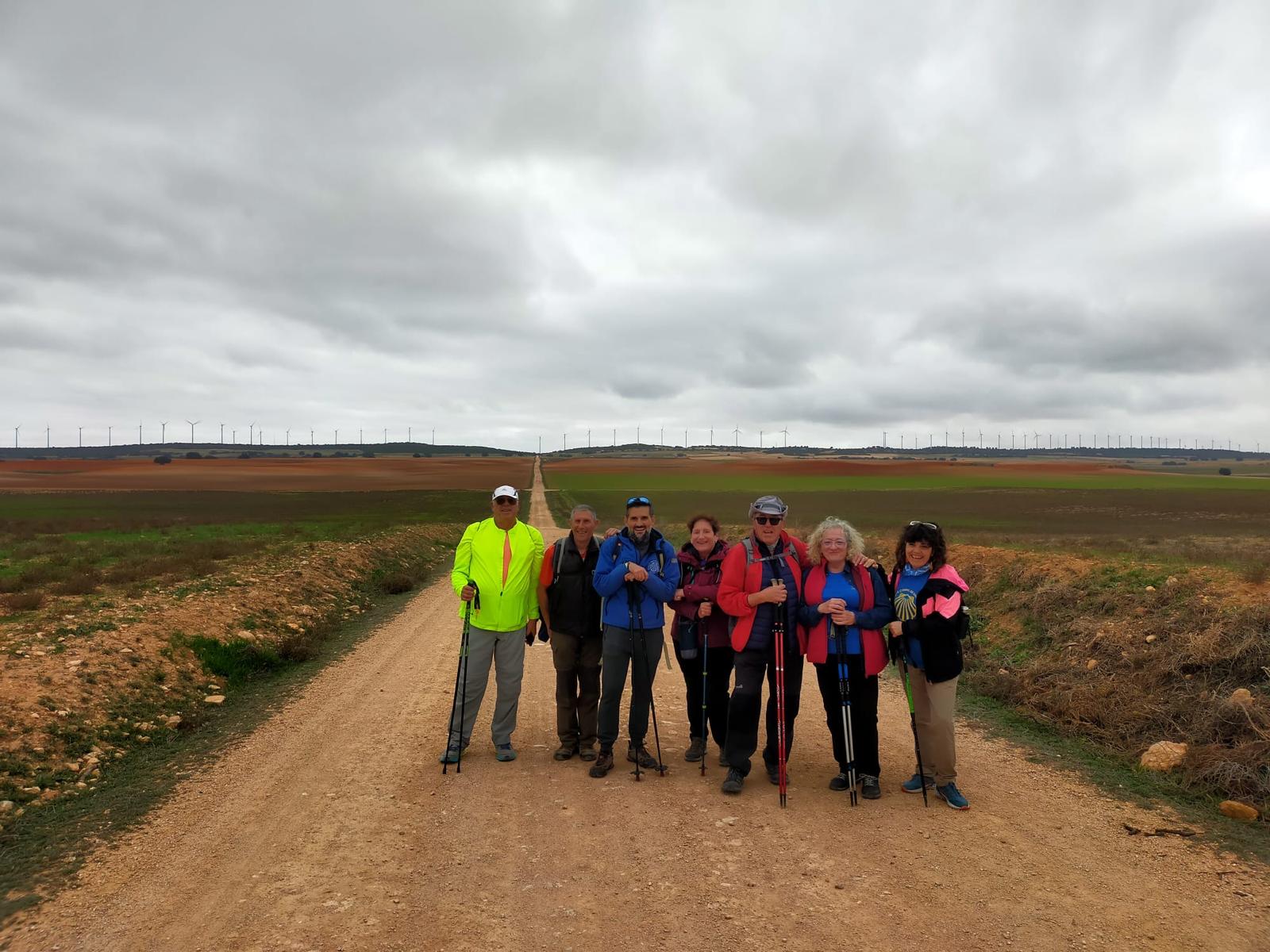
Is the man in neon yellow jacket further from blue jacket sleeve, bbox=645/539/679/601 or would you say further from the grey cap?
the grey cap

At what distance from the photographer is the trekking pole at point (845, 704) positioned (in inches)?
232

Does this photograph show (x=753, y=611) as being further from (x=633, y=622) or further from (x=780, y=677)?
(x=633, y=622)

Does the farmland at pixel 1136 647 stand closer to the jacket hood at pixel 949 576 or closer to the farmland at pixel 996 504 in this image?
the farmland at pixel 996 504

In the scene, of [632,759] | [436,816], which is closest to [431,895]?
[436,816]

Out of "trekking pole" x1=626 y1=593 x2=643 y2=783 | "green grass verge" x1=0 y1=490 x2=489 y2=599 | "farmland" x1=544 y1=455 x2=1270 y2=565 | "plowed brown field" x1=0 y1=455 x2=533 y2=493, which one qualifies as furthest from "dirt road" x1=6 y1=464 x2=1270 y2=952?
"plowed brown field" x1=0 y1=455 x2=533 y2=493

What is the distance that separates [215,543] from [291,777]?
20.2m

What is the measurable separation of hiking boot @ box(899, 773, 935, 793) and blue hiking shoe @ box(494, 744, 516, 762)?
347 centimetres

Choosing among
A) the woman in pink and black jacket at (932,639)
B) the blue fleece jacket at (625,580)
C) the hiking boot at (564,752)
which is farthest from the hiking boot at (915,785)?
the hiking boot at (564,752)

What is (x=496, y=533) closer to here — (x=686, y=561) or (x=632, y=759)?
(x=686, y=561)

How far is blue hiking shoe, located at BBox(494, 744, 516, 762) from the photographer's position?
6801 millimetres

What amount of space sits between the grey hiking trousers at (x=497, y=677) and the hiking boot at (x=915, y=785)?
3486 millimetres

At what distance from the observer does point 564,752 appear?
22.5 ft

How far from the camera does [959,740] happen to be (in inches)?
298

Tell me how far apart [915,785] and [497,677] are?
380 centimetres
